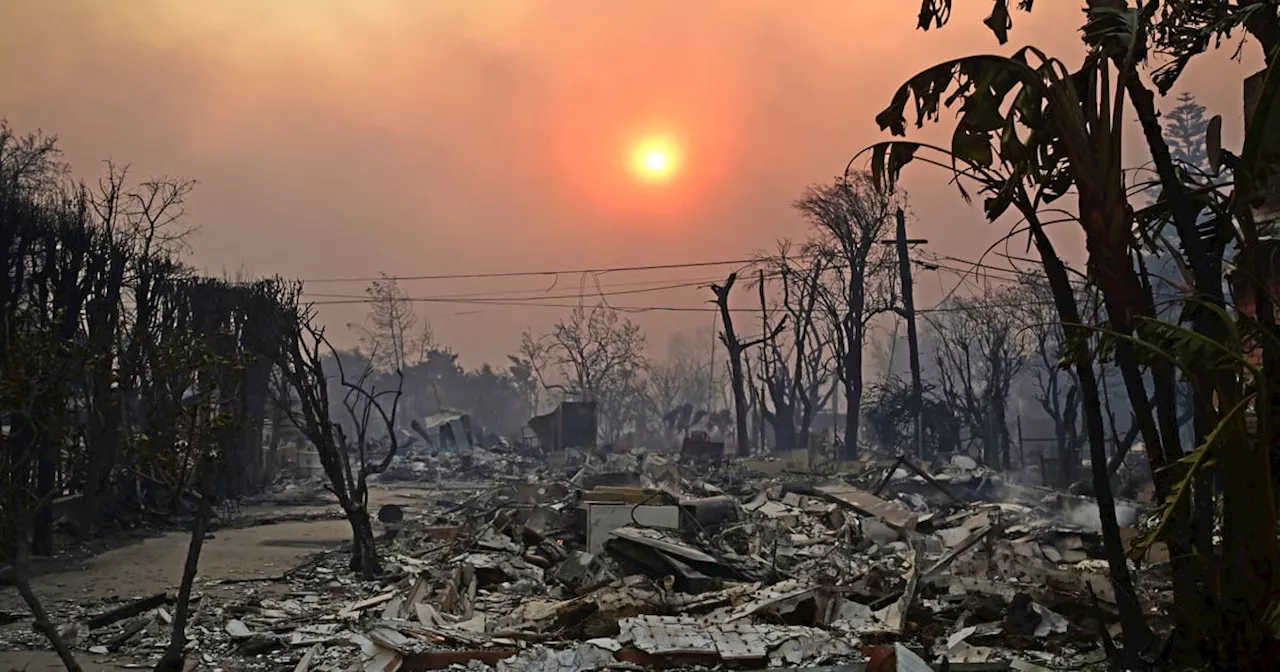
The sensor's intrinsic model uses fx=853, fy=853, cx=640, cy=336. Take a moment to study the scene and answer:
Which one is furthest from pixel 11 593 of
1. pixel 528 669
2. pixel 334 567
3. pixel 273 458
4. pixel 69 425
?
pixel 273 458

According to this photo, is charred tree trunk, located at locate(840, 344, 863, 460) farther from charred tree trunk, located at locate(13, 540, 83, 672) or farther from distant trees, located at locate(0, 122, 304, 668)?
charred tree trunk, located at locate(13, 540, 83, 672)

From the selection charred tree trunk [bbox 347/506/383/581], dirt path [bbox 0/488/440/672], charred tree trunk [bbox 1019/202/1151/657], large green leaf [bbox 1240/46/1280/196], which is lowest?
dirt path [bbox 0/488/440/672]

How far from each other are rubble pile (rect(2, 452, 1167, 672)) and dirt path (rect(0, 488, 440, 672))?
65 centimetres

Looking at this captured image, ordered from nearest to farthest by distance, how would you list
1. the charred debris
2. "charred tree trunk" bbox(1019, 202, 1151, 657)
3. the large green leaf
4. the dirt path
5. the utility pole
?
the large green leaf < "charred tree trunk" bbox(1019, 202, 1151, 657) < the charred debris < the dirt path < the utility pole

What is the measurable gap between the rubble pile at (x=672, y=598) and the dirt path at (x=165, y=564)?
0.65 metres

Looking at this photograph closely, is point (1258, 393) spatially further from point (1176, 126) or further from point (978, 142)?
point (1176, 126)

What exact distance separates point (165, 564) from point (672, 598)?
8.84 m

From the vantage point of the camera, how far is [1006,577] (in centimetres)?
1032

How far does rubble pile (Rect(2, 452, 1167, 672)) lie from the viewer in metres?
7.41

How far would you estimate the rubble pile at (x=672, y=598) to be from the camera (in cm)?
741

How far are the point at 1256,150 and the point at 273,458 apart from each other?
28504 millimetres

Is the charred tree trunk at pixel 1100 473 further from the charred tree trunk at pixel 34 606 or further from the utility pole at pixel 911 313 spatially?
the utility pole at pixel 911 313

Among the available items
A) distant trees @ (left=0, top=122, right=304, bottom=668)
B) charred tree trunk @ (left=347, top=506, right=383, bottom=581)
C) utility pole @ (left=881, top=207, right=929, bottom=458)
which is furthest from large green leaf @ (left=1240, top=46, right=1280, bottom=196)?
utility pole @ (left=881, top=207, right=929, bottom=458)

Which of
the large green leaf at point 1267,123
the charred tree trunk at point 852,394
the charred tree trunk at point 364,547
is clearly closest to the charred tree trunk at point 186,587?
the charred tree trunk at point 364,547
